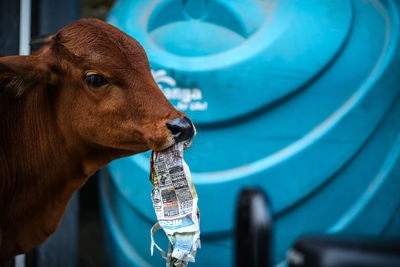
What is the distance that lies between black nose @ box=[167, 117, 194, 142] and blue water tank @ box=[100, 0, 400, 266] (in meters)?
0.66

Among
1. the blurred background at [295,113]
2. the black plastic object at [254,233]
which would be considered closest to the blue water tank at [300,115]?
the blurred background at [295,113]

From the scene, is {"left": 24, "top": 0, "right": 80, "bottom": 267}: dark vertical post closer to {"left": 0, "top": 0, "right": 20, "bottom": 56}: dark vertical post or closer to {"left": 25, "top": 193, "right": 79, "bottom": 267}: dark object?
{"left": 25, "top": 193, "right": 79, "bottom": 267}: dark object

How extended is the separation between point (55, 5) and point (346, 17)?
5.54ft

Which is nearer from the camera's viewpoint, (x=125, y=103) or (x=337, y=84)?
(x=125, y=103)

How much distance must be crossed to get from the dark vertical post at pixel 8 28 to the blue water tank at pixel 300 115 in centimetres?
86

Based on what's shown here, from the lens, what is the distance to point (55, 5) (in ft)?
8.48

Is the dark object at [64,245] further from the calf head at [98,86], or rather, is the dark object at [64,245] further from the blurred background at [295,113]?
the calf head at [98,86]

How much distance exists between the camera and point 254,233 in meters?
0.86

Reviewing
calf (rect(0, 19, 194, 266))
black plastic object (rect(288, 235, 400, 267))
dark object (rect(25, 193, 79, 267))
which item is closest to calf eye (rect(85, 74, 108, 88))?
calf (rect(0, 19, 194, 266))

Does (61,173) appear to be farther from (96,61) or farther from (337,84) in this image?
(337,84)

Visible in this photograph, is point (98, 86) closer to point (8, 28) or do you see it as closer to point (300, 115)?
point (300, 115)

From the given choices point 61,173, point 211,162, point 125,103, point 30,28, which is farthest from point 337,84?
point 30,28

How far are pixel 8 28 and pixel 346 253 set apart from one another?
230 cm

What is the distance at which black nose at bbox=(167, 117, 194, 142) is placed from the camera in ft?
4.59
